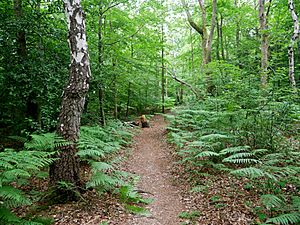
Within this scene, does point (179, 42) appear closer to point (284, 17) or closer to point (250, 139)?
point (284, 17)

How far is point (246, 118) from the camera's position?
6652mm

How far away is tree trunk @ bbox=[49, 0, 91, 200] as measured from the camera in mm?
4379

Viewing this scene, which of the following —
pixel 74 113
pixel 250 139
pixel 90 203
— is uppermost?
pixel 74 113

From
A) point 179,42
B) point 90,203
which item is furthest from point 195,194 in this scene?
point 179,42

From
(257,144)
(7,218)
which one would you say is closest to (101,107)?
(257,144)

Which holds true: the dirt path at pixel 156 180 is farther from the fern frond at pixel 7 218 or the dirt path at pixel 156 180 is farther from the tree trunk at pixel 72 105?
the fern frond at pixel 7 218

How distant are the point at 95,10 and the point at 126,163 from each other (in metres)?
7.25

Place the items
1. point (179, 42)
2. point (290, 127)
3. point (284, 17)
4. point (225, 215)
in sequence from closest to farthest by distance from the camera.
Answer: point (225, 215) → point (290, 127) → point (284, 17) → point (179, 42)

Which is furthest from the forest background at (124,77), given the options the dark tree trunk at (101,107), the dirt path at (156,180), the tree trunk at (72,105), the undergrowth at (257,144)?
the dirt path at (156,180)

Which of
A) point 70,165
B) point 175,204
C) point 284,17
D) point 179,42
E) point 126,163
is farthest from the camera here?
point 179,42

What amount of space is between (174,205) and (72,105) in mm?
3387

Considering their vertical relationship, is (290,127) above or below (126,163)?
above

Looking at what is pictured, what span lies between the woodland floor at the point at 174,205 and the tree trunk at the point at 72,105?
0.55 m

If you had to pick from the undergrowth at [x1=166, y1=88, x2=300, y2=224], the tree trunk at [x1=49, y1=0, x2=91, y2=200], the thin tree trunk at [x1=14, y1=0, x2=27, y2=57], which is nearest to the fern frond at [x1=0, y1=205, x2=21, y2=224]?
the tree trunk at [x1=49, y1=0, x2=91, y2=200]
